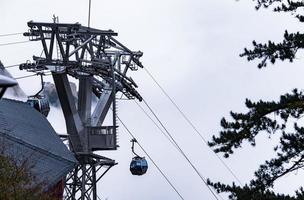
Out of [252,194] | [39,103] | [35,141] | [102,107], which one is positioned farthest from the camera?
[39,103]

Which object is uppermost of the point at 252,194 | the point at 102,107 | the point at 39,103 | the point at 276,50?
the point at 39,103

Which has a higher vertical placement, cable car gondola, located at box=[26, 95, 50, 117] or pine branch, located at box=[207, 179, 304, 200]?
cable car gondola, located at box=[26, 95, 50, 117]

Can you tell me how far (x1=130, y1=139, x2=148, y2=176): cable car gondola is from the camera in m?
48.8

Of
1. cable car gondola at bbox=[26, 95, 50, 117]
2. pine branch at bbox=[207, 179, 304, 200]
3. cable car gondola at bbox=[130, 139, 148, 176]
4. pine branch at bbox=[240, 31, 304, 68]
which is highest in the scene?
cable car gondola at bbox=[26, 95, 50, 117]

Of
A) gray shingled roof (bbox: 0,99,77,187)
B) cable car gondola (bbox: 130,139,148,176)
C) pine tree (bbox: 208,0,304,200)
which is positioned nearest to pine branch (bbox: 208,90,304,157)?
pine tree (bbox: 208,0,304,200)

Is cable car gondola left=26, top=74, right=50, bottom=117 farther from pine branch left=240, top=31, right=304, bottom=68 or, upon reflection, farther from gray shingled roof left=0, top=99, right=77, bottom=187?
pine branch left=240, top=31, right=304, bottom=68

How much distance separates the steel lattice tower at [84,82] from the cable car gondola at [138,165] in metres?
1.21

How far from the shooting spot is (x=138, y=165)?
160ft

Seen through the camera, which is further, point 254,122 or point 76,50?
point 76,50

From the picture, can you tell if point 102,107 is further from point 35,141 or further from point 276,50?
point 276,50

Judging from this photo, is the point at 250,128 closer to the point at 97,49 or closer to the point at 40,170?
the point at 40,170

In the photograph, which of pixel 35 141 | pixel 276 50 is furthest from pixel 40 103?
pixel 276 50

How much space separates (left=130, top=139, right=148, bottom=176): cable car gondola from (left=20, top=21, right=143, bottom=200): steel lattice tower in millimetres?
1206

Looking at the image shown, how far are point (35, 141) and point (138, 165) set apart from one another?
7.35 m
